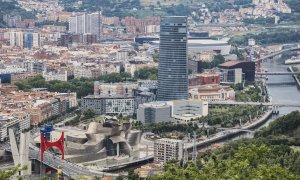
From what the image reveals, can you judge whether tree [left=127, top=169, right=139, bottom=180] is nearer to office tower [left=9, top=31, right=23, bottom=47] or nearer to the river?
the river

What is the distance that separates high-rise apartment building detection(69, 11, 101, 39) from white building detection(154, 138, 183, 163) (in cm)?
2131

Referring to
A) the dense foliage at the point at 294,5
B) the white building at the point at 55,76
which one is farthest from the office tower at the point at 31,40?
the dense foliage at the point at 294,5

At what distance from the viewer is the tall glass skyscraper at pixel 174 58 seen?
20.2m

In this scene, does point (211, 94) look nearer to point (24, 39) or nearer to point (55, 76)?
point (55, 76)

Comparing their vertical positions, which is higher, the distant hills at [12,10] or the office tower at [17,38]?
the distant hills at [12,10]

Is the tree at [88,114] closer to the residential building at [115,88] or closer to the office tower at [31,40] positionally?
the residential building at [115,88]

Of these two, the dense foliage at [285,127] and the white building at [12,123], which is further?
the white building at [12,123]

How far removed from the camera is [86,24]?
1389 inches

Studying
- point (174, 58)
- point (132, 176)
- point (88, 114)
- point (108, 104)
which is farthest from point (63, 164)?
point (174, 58)

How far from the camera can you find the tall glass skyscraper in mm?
20188

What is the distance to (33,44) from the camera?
32.2 metres

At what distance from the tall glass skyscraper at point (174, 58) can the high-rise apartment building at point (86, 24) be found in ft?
49.7

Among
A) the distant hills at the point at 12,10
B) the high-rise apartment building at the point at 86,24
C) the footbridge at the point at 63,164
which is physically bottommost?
the footbridge at the point at 63,164

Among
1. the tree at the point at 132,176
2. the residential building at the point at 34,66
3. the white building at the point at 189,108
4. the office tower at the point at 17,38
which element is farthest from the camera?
the office tower at the point at 17,38
